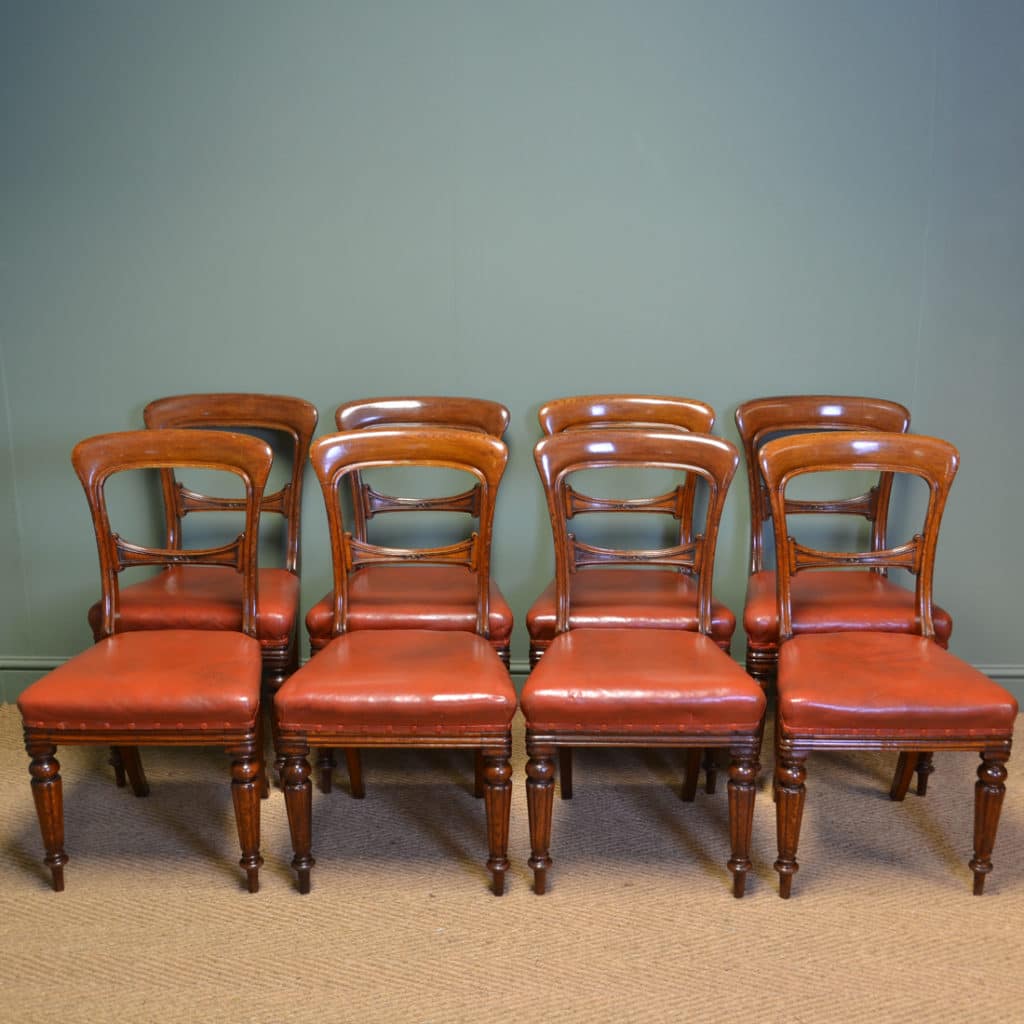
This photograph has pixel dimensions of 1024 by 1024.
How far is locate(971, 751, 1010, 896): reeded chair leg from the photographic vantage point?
2.27 m

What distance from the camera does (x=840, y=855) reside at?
2.53 meters

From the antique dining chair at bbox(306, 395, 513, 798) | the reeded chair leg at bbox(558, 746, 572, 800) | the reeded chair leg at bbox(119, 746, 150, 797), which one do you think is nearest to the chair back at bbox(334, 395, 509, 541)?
the antique dining chair at bbox(306, 395, 513, 798)

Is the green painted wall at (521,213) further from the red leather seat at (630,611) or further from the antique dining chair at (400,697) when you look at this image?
the antique dining chair at (400,697)

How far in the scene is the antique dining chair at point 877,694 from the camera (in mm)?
2238

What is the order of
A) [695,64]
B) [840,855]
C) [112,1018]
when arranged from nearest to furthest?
1. [112,1018]
2. [840,855]
3. [695,64]

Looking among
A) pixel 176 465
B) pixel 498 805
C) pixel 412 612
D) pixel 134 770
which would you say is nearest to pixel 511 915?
pixel 498 805

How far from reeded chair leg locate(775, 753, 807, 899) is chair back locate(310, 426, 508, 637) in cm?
84

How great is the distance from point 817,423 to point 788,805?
4.38ft

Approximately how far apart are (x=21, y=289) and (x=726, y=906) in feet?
9.50

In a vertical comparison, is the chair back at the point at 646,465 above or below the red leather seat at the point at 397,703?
above

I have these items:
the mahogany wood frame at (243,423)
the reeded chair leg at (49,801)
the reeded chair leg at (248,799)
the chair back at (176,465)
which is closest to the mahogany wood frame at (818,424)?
the mahogany wood frame at (243,423)

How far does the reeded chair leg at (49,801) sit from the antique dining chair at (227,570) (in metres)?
0.50

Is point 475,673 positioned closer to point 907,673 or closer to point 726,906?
point 726,906

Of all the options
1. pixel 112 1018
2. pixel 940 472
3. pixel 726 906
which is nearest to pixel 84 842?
pixel 112 1018
